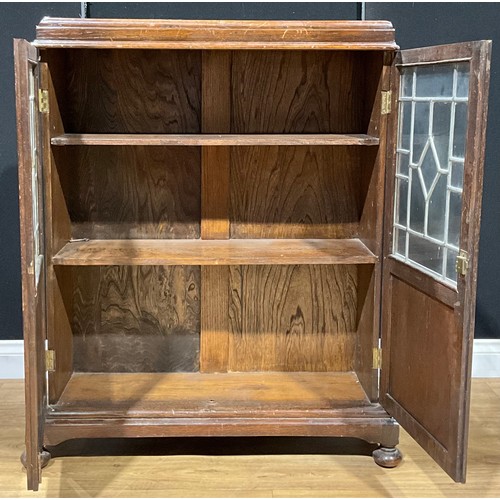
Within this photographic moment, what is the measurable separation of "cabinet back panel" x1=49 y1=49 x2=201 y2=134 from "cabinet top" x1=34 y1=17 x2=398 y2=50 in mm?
277

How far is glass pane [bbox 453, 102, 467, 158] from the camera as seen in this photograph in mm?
2189

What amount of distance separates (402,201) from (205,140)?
640 mm

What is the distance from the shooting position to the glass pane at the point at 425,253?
2.38 m

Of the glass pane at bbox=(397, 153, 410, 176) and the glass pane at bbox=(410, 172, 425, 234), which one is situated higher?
the glass pane at bbox=(397, 153, 410, 176)

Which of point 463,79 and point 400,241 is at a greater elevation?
point 463,79

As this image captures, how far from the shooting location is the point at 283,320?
301cm

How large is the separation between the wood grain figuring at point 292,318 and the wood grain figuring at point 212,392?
6 centimetres

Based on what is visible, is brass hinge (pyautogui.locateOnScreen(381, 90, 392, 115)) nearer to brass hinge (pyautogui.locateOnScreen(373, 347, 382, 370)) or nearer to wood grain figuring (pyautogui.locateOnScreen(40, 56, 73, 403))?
brass hinge (pyautogui.locateOnScreen(373, 347, 382, 370))

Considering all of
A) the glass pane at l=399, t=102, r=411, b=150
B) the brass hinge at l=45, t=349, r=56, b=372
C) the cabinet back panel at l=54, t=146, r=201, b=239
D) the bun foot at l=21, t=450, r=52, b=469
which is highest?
the glass pane at l=399, t=102, r=411, b=150

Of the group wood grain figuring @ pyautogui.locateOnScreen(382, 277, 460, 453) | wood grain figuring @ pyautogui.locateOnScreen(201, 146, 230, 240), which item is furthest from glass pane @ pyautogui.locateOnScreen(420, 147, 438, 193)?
wood grain figuring @ pyautogui.locateOnScreen(201, 146, 230, 240)

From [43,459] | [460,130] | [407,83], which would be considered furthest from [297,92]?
[43,459]

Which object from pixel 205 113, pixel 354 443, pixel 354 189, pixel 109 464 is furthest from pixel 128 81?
pixel 354 443

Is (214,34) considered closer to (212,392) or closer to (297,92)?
(297,92)

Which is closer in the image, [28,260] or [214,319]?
[28,260]
